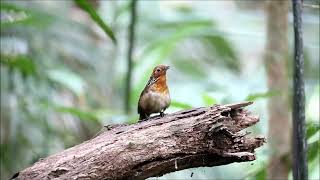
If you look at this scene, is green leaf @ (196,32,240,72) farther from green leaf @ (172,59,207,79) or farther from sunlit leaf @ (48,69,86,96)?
sunlit leaf @ (48,69,86,96)

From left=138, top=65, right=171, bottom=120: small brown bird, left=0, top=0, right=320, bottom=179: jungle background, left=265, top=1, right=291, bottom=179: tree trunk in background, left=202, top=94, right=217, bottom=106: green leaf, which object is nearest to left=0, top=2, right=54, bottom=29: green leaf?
left=0, top=0, right=320, bottom=179: jungle background

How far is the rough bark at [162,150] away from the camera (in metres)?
2.05

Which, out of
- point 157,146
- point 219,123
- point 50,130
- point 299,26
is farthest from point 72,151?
point 50,130

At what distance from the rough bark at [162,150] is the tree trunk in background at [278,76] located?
145cm

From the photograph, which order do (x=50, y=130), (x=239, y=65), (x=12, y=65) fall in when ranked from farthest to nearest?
(x=239, y=65)
(x=50, y=130)
(x=12, y=65)

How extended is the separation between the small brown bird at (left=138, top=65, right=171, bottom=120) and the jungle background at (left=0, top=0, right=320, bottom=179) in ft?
1.56

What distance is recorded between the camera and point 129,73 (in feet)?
13.7

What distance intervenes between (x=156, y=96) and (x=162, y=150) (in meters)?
0.29

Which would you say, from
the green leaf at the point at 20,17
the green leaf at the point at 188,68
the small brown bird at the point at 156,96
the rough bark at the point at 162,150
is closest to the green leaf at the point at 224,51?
the green leaf at the point at 188,68

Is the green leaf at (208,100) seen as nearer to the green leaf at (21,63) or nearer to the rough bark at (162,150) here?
the rough bark at (162,150)

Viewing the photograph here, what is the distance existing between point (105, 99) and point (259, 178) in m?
3.18

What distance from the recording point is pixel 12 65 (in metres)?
4.19

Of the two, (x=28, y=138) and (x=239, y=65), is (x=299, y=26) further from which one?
(x=239, y=65)

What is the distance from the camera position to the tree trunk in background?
3596 mm
